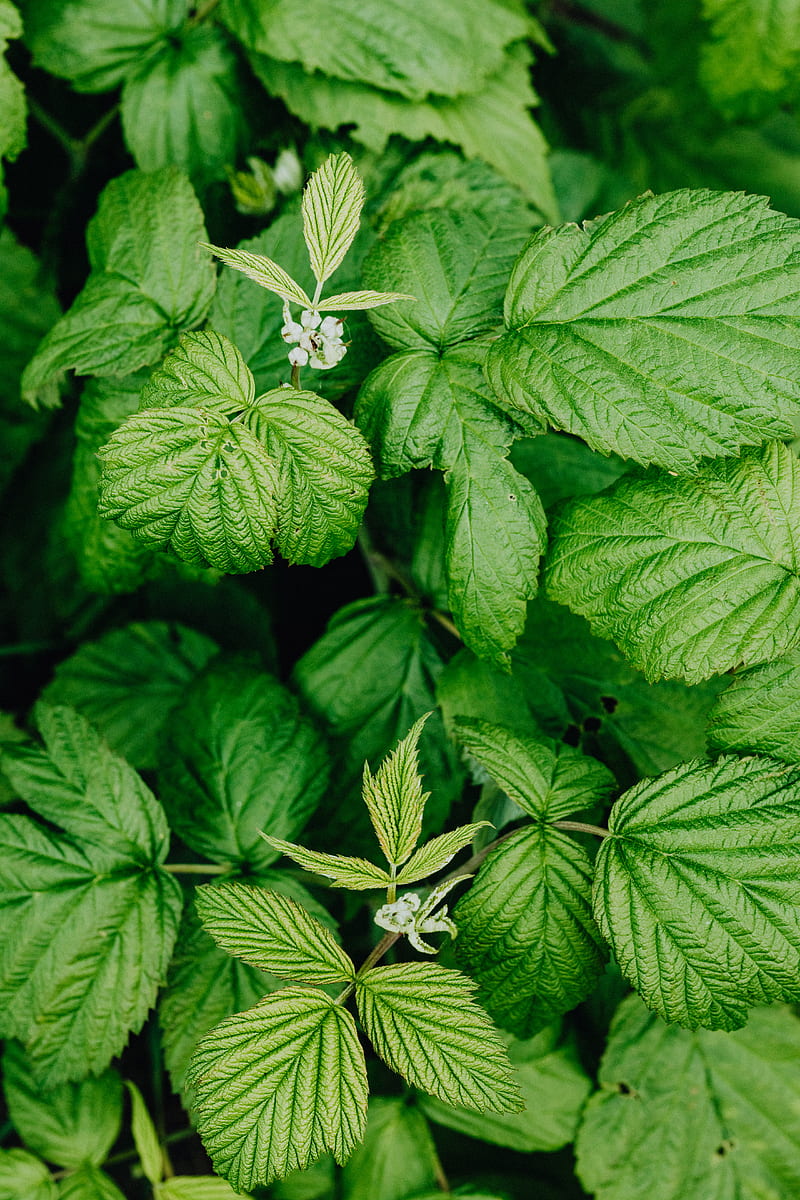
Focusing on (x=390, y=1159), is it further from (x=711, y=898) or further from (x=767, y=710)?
(x=767, y=710)

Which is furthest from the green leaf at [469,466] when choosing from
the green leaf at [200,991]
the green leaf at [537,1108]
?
the green leaf at [537,1108]

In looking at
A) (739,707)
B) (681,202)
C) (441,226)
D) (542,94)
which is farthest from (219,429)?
(542,94)

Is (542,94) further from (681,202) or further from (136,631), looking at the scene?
(136,631)

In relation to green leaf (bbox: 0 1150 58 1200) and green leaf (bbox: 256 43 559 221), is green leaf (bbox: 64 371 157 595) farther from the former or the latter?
green leaf (bbox: 0 1150 58 1200)

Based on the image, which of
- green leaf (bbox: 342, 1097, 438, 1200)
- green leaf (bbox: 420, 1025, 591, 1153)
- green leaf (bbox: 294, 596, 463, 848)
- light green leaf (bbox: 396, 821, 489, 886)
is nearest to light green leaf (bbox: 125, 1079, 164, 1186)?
green leaf (bbox: 342, 1097, 438, 1200)

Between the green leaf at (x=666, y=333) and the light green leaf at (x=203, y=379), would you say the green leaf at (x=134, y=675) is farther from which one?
the green leaf at (x=666, y=333)

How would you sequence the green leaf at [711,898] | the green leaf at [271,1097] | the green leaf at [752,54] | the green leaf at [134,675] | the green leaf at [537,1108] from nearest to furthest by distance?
the green leaf at [271,1097]
the green leaf at [711,898]
the green leaf at [537,1108]
the green leaf at [134,675]
the green leaf at [752,54]
